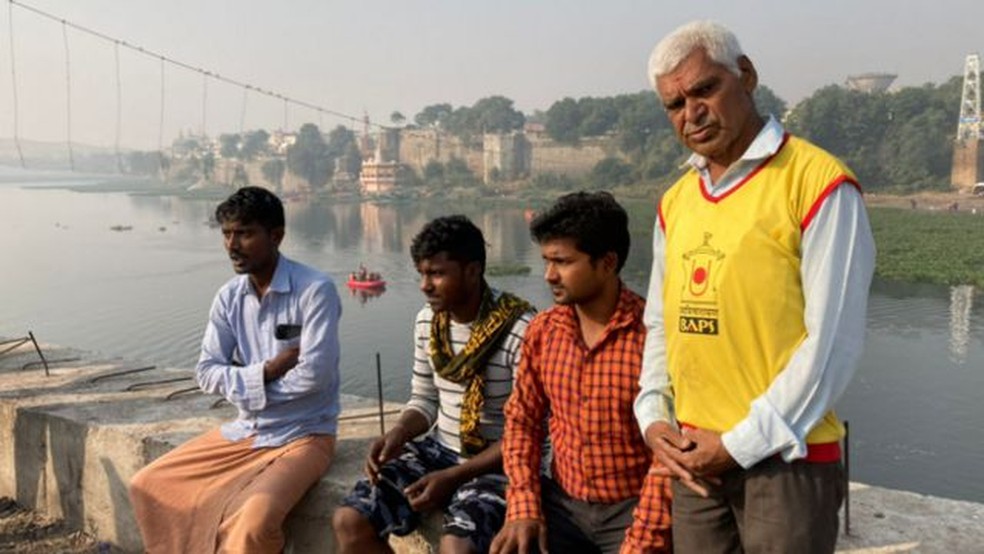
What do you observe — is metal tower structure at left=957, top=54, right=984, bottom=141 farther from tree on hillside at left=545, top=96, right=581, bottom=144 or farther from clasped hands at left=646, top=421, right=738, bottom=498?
clasped hands at left=646, top=421, right=738, bottom=498

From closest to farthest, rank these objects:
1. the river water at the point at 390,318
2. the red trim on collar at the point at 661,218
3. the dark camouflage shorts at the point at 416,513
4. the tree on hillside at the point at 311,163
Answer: the red trim on collar at the point at 661,218
the dark camouflage shorts at the point at 416,513
the river water at the point at 390,318
the tree on hillside at the point at 311,163

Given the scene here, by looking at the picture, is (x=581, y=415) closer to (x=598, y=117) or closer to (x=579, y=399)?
(x=579, y=399)

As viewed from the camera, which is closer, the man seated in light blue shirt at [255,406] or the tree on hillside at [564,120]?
the man seated in light blue shirt at [255,406]

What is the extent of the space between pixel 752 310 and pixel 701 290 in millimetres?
83

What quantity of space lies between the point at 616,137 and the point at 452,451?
56171mm

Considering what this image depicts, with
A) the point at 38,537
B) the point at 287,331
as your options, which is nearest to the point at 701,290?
the point at 287,331

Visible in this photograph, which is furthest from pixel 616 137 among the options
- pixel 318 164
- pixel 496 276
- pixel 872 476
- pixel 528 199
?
pixel 872 476

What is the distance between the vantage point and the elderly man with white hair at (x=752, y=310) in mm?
1078

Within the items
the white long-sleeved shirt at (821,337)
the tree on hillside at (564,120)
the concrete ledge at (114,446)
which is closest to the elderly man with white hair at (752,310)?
the white long-sleeved shirt at (821,337)

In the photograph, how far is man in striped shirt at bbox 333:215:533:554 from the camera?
1692mm

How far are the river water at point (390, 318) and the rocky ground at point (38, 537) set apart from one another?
9889 millimetres

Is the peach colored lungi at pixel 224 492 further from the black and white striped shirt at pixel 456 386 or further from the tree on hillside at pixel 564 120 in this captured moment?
the tree on hillside at pixel 564 120

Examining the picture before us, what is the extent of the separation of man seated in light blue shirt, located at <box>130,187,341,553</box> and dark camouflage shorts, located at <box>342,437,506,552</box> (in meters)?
0.26

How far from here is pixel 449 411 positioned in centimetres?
185
